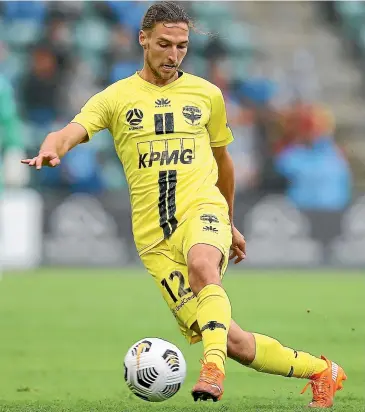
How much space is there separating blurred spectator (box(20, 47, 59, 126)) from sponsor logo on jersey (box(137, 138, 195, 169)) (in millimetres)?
12703

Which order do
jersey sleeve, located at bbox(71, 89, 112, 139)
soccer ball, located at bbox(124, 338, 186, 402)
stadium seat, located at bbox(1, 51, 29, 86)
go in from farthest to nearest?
stadium seat, located at bbox(1, 51, 29, 86) → jersey sleeve, located at bbox(71, 89, 112, 139) → soccer ball, located at bbox(124, 338, 186, 402)

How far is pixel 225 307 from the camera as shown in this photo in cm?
556

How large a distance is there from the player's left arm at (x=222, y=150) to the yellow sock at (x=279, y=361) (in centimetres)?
63

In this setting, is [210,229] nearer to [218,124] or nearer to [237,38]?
[218,124]

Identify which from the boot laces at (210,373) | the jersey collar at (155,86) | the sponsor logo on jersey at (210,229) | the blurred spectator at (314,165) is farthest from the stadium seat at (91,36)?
the boot laces at (210,373)

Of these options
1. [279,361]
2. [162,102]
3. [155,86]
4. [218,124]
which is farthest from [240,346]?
[155,86]

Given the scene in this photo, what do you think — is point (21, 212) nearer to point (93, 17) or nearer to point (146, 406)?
point (93, 17)

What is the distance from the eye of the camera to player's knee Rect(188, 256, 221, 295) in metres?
5.56

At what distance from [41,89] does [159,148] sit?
515 inches

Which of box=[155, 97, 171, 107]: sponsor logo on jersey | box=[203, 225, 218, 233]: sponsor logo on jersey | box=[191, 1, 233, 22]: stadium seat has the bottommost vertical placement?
box=[203, 225, 218, 233]: sponsor logo on jersey

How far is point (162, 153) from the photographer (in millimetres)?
5980

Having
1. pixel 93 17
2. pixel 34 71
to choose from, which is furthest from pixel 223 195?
pixel 93 17

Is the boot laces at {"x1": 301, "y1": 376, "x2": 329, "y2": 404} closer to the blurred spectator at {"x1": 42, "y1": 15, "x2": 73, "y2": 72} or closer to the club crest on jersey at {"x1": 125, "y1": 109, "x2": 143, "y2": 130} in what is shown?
the club crest on jersey at {"x1": 125, "y1": 109, "x2": 143, "y2": 130}

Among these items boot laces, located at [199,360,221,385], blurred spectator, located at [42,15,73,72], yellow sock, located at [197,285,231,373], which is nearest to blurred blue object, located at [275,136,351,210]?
blurred spectator, located at [42,15,73,72]
